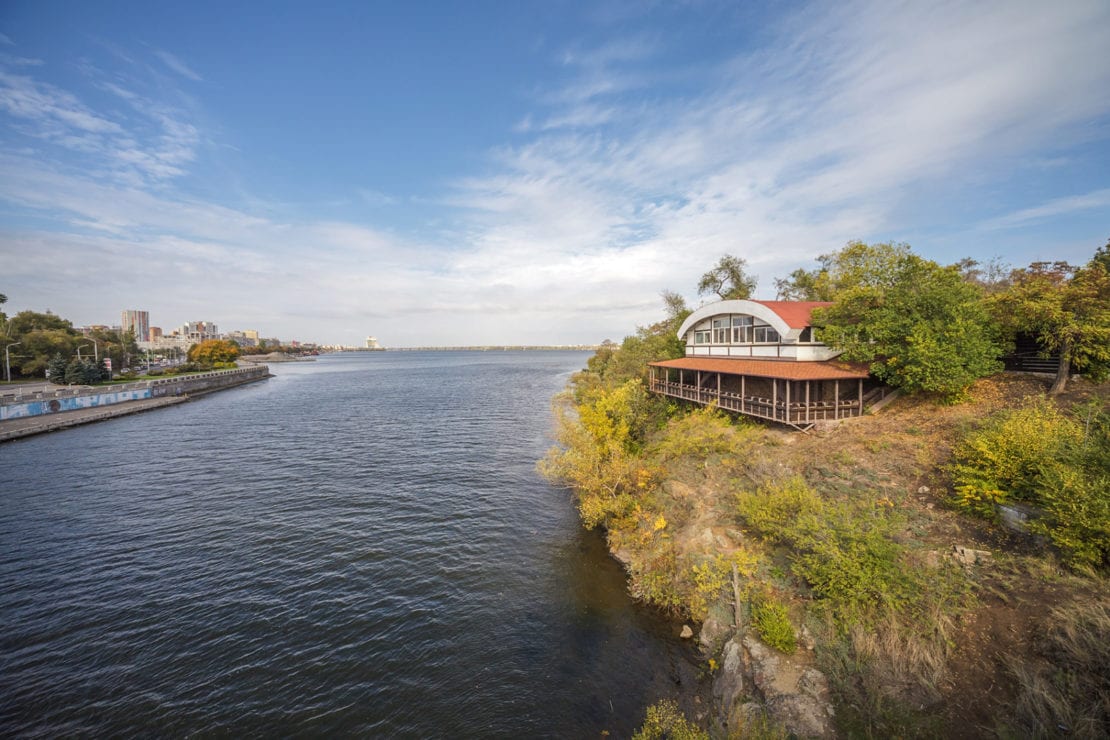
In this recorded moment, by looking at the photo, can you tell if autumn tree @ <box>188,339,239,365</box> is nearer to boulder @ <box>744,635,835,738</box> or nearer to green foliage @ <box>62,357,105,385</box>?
green foliage @ <box>62,357,105,385</box>

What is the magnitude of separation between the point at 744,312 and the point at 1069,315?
583 inches

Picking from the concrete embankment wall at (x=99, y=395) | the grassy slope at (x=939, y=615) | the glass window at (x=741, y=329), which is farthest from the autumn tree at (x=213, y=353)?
the grassy slope at (x=939, y=615)

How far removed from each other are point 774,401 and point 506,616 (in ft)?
58.9

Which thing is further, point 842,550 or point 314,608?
point 314,608

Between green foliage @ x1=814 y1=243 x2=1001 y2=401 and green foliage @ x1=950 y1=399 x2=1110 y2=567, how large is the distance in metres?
4.29

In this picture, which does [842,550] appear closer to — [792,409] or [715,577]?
[715,577]

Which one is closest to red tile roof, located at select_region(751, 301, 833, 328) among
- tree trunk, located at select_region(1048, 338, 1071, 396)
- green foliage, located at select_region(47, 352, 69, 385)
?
tree trunk, located at select_region(1048, 338, 1071, 396)

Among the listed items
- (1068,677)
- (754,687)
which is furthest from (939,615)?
(754,687)

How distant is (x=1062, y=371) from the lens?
762 inches

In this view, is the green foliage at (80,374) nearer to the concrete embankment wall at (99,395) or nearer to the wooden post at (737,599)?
the concrete embankment wall at (99,395)

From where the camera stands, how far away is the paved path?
4186 centimetres

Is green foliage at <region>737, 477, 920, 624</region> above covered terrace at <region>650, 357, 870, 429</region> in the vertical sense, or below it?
below

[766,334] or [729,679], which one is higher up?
[766,334]

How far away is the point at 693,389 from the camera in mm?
31812
